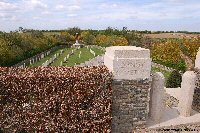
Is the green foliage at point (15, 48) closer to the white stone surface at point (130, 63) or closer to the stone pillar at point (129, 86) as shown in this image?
the stone pillar at point (129, 86)

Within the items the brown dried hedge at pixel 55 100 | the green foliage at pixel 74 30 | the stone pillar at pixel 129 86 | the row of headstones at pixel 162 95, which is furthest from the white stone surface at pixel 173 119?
the green foliage at pixel 74 30

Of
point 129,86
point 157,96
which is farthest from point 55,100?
point 157,96

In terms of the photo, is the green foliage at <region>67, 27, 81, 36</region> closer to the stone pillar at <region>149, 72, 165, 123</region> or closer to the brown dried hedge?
→ the stone pillar at <region>149, 72, 165, 123</region>

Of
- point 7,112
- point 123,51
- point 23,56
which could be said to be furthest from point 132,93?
point 23,56

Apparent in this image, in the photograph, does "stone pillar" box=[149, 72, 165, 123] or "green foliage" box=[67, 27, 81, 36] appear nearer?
"stone pillar" box=[149, 72, 165, 123]

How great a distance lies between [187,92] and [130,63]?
11.5 feet

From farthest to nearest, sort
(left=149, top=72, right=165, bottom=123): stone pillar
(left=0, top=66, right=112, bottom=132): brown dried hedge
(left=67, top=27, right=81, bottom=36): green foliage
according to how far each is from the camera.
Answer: (left=67, top=27, right=81, bottom=36): green foliage → (left=149, top=72, right=165, bottom=123): stone pillar → (left=0, top=66, right=112, bottom=132): brown dried hedge

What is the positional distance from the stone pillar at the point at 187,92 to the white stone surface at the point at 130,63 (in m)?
2.34

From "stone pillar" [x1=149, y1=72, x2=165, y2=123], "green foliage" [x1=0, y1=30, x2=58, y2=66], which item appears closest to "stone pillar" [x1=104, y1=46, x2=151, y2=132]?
"stone pillar" [x1=149, y1=72, x2=165, y2=123]

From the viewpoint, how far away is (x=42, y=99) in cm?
1169

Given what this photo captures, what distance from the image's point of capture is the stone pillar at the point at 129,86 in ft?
40.3

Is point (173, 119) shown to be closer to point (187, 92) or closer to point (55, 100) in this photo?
point (187, 92)

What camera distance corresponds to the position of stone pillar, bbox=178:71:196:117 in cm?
1370

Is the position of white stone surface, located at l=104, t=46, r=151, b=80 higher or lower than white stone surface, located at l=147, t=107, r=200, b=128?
higher
